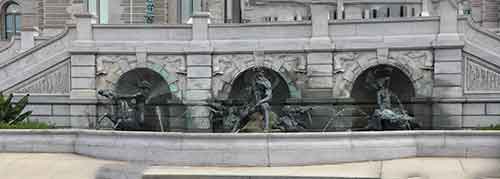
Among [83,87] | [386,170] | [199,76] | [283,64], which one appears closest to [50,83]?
[83,87]

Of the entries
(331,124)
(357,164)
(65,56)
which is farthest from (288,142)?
(65,56)

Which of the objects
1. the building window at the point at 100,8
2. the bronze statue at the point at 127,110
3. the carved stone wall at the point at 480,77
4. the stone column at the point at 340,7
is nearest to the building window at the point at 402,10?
the stone column at the point at 340,7

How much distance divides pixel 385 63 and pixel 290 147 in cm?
768

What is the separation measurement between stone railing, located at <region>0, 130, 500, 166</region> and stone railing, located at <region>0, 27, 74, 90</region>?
8157 millimetres

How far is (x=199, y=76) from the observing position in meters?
21.4

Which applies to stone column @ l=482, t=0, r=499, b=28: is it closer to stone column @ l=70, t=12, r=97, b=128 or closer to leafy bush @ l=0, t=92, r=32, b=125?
stone column @ l=70, t=12, r=97, b=128

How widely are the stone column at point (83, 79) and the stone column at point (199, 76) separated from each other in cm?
322

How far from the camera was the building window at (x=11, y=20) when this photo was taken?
4526 cm

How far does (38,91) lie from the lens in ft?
72.4

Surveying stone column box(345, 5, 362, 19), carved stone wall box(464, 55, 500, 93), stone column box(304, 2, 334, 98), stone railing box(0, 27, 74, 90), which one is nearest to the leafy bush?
stone railing box(0, 27, 74, 90)

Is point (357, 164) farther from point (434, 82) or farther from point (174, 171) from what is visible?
point (434, 82)

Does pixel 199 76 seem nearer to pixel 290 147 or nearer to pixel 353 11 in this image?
pixel 290 147

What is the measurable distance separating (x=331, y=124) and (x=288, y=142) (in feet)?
23.4

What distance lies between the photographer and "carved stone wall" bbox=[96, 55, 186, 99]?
2156 cm
